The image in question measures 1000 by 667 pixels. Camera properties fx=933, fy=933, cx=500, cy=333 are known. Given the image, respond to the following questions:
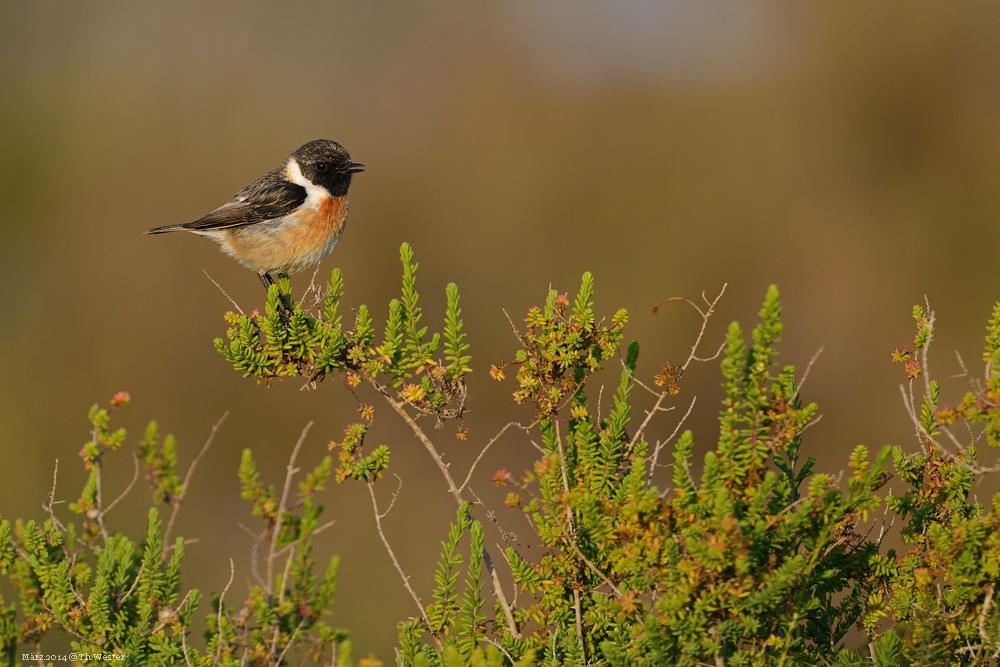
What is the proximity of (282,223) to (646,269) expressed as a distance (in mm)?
6046

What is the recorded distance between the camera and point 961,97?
1200 centimetres

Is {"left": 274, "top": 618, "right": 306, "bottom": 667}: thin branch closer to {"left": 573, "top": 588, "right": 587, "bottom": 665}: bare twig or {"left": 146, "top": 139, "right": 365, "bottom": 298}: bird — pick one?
{"left": 573, "top": 588, "right": 587, "bottom": 665}: bare twig

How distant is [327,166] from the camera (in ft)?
21.3

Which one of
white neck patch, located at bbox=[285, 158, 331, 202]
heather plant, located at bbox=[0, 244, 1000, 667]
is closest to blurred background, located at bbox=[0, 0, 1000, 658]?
white neck patch, located at bbox=[285, 158, 331, 202]

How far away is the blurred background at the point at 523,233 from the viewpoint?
1142 centimetres

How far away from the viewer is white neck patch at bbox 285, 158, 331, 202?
6.45m

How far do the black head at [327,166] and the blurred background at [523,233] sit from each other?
189 inches

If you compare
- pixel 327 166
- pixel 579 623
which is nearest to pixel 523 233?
pixel 327 166

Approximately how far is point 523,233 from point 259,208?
18.8 feet

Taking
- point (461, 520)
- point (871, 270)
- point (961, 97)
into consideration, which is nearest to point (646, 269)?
point (871, 270)

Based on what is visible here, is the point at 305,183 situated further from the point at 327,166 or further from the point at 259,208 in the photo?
the point at 259,208

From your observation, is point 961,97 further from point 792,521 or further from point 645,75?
point 792,521

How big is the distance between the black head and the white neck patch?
28 mm

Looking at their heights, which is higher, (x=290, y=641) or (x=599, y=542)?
(x=599, y=542)
